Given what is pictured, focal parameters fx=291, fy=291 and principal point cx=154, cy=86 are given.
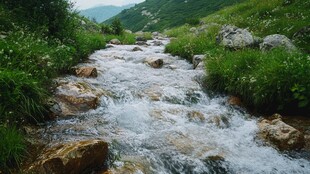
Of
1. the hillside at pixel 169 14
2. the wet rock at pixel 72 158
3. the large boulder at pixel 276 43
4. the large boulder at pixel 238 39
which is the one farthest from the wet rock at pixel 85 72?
the hillside at pixel 169 14

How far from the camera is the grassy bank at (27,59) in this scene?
4832 mm

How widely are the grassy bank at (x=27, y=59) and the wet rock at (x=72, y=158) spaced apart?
15.4 inches

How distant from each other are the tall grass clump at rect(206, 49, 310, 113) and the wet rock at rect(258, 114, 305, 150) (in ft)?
3.30

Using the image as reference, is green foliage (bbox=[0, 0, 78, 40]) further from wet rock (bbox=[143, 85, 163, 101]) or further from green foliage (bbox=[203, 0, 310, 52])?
green foliage (bbox=[203, 0, 310, 52])

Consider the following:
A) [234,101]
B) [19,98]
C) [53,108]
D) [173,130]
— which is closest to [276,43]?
[234,101]

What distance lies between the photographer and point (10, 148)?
4406mm

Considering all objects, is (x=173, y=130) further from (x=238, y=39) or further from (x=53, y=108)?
(x=238, y=39)

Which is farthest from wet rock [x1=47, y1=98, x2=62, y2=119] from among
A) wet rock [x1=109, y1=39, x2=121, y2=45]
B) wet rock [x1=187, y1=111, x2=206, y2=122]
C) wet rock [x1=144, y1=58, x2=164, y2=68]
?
wet rock [x1=109, y1=39, x2=121, y2=45]

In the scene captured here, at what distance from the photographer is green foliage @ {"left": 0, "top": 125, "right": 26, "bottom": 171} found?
4.29 metres

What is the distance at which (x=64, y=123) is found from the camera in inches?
249

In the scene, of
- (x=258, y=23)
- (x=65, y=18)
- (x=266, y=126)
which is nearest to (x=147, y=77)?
(x=65, y=18)

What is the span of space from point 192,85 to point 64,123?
4748 millimetres

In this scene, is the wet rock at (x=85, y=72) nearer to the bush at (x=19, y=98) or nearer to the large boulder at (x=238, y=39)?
the bush at (x=19, y=98)

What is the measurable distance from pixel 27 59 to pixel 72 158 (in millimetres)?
3581
